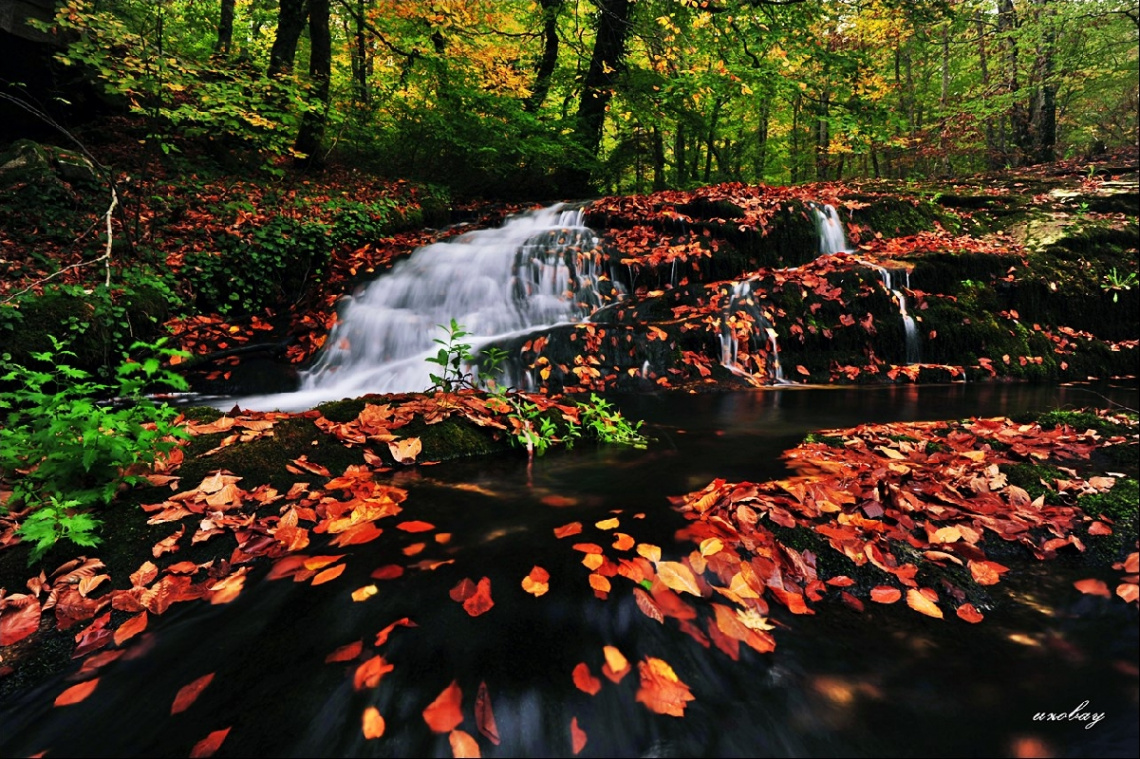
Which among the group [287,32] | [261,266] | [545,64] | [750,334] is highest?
[545,64]

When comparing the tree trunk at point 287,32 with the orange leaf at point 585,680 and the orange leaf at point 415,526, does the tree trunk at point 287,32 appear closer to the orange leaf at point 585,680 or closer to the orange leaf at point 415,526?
the orange leaf at point 415,526

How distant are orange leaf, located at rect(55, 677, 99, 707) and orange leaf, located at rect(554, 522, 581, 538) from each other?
1866 millimetres

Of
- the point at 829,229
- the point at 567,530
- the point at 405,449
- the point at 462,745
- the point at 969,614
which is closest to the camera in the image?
the point at 462,745

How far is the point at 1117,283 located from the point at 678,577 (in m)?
10.6

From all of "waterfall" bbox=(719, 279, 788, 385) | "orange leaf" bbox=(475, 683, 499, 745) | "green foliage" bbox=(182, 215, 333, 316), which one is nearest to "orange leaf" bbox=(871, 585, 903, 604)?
"orange leaf" bbox=(475, 683, 499, 745)

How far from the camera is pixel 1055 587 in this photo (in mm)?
2059

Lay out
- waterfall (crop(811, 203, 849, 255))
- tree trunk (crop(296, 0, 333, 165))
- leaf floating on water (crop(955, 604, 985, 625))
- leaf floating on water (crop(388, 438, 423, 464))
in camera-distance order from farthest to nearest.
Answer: tree trunk (crop(296, 0, 333, 165)), waterfall (crop(811, 203, 849, 255)), leaf floating on water (crop(388, 438, 423, 464)), leaf floating on water (crop(955, 604, 985, 625))

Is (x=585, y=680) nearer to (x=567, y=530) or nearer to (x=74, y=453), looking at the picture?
(x=567, y=530)

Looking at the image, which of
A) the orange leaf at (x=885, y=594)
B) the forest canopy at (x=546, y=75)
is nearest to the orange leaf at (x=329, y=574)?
the orange leaf at (x=885, y=594)

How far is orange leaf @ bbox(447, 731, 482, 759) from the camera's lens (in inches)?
55.9

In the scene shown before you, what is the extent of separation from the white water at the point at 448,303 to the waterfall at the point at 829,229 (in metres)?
4.26

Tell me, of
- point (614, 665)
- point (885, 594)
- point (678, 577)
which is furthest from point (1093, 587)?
point (614, 665)

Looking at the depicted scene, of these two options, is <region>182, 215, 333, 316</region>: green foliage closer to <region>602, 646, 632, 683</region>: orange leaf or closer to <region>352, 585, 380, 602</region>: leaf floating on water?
<region>352, 585, 380, 602</region>: leaf floating on water

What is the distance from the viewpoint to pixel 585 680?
1.66 meters
